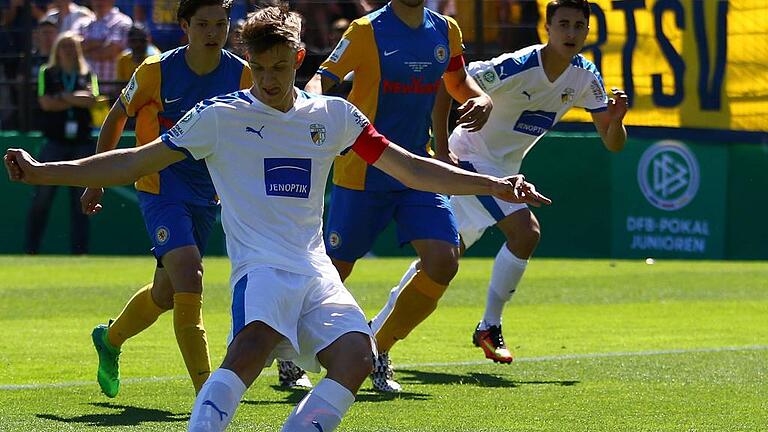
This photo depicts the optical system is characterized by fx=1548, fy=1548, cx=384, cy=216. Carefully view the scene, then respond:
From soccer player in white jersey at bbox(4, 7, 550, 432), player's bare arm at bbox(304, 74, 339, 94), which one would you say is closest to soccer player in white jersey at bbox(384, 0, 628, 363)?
player's bare arm at bbox(304, 74, 339, 94)

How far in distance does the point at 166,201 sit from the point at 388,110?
4.47 ft

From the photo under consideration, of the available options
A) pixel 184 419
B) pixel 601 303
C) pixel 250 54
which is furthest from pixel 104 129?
pixel 601 303

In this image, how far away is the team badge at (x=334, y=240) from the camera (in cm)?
831

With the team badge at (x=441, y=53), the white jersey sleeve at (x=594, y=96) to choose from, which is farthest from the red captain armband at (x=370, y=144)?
the white jersey sleeve at (x=594, y=96)

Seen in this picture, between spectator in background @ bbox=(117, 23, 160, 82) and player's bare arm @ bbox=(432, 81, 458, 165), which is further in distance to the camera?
spectator in background @ bbox=(117, 23, 160, 82)

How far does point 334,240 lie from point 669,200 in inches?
388

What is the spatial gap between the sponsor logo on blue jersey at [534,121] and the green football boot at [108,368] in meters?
3.12

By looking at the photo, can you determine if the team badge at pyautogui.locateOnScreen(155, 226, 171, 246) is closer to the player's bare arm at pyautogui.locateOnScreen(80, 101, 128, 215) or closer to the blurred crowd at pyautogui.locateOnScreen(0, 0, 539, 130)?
the player's bare arm at pyautogui.locateOnScreen(80, 101, 128, 215)

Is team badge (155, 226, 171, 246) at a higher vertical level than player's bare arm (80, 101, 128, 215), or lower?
lower

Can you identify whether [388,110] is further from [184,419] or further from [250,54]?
[250,54]

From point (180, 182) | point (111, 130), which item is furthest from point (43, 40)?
point (180, 182)

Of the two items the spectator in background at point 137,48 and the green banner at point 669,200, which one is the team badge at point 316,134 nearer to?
the spectator in background at point 137,48

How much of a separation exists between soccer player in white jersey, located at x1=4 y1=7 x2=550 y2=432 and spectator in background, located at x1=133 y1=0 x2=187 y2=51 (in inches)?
475

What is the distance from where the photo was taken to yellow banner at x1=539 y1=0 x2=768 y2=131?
17.8 metres
